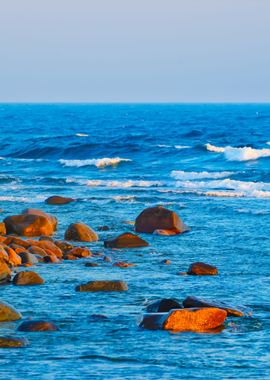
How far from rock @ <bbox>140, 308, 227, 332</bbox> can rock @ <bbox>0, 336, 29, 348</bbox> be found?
239 centimetres

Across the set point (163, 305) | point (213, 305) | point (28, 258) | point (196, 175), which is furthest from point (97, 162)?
point (213, 305)

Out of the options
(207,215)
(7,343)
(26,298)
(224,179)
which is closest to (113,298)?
(26,298)

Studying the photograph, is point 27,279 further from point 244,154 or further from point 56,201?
point 244,154

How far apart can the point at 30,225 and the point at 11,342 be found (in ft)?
42.9

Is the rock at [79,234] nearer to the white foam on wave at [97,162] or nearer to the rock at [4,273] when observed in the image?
the rock at [4,273]

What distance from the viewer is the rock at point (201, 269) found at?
69.4 ft

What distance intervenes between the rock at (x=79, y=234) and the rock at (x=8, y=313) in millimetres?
9930

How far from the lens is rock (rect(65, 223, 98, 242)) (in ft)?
86.5

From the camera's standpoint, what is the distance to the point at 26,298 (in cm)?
1816

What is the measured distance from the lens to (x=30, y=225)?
27.5 meters

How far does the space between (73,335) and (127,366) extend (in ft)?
6.41

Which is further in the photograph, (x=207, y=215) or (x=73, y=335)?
(x=207, y=215)

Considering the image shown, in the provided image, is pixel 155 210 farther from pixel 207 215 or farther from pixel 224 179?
pixel 224 179

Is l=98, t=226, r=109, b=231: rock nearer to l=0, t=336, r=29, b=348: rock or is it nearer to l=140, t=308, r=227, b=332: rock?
l=140, t=308, r=227, b=332: rock
